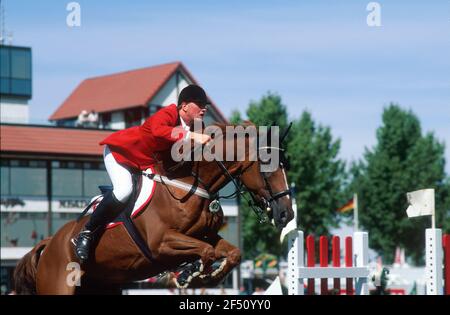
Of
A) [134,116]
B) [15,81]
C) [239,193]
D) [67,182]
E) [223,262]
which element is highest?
[15,81]

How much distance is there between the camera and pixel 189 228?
29.2ft

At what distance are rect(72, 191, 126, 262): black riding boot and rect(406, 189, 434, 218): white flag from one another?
3.47m

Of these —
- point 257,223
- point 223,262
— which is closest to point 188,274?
point 223,262

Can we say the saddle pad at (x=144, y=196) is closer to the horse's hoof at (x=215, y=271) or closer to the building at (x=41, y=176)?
the horse's hoof at (x=215, y=271)

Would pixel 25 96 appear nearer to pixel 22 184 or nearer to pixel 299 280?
pixel 22 184

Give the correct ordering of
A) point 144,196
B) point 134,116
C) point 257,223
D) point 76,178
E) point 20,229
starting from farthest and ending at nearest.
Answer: point 134,116, point 257,223, point 76,178, point 20,229, point 144,196

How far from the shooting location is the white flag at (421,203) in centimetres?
1027

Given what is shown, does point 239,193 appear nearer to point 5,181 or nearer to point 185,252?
point 185,252

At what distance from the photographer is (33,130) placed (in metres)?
51.1

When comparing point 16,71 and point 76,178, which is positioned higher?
point 16,71

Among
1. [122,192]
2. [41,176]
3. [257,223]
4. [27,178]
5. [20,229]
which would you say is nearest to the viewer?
[122,192]

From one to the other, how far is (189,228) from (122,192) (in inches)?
31.7

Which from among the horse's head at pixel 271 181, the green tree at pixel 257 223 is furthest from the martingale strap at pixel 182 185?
the green tree at pixel 257 223
